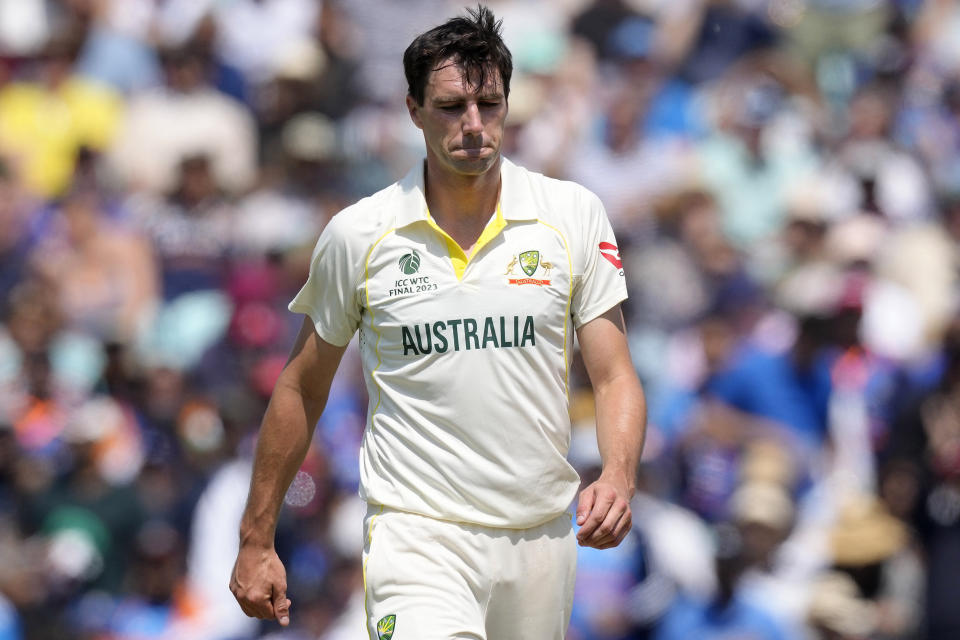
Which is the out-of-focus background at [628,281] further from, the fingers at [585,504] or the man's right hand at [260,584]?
the fingers at [585,504]

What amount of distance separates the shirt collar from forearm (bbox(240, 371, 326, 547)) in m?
0.65

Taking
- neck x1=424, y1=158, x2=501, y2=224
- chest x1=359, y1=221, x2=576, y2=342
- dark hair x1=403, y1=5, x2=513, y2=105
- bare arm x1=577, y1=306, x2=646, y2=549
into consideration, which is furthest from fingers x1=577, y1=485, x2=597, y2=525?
dark hair x1=403, y1=5, x2=513, y2=105

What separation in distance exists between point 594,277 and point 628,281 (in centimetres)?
515

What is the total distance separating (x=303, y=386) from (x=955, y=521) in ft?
16.1

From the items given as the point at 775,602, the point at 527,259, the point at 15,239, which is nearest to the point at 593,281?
the point at 527,259

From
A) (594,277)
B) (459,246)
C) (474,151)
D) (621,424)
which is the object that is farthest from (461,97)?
(621,424)

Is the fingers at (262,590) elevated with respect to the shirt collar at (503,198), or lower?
lower

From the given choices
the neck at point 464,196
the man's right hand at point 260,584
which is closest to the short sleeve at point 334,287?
the neck at point 464,196

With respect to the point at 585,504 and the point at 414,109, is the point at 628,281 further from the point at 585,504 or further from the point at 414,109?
the point at 585,504

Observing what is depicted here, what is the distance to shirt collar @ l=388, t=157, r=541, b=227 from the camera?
4723 mm

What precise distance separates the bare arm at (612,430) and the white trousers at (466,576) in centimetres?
35

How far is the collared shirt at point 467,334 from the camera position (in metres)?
4.59

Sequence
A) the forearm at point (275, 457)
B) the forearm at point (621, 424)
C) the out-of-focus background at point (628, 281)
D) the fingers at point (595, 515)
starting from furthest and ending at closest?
the out-of-focus background at point (628, 281) < the forearm at point (275, 457) < the forearm at point (621, 424) < the fingers at point (595, 515)

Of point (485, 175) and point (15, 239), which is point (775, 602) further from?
point (15, 239)
